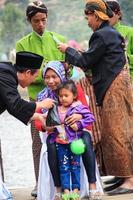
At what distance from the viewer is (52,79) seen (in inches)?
202

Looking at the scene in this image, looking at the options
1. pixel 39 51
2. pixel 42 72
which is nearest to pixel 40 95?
pixel 42 72

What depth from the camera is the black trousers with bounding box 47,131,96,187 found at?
486 centimetres

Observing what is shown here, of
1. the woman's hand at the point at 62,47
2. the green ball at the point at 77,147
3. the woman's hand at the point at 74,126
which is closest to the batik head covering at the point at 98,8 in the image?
the woman's hand at the point at 62,47

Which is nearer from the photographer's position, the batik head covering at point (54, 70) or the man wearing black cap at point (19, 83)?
the man wearing black cap at point (19, 83)

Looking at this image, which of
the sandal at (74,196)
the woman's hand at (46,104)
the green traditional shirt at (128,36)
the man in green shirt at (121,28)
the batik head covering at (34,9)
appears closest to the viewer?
the woman's hand at (46,104)

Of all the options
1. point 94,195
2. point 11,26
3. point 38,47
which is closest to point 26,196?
point 94,195

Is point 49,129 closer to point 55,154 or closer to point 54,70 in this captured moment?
point 55,154

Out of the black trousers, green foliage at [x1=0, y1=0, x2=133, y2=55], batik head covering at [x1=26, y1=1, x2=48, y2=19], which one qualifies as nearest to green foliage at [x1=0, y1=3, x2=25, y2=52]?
green foliage at [x1=0, y1=0, x2=133, y2=55]

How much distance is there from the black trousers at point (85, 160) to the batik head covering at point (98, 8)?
3.27ft

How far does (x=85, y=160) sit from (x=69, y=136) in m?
0.23

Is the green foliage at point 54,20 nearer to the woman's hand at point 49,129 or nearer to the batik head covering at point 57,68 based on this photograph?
the batik head covering at point 57,68

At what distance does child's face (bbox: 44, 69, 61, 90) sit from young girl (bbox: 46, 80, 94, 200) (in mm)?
171

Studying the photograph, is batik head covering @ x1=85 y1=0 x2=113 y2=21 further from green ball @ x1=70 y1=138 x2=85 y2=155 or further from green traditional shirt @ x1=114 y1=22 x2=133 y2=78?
green ball @ x1=70 y1=138 x2=85 y2=155

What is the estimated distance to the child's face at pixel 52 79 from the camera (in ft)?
16.8
